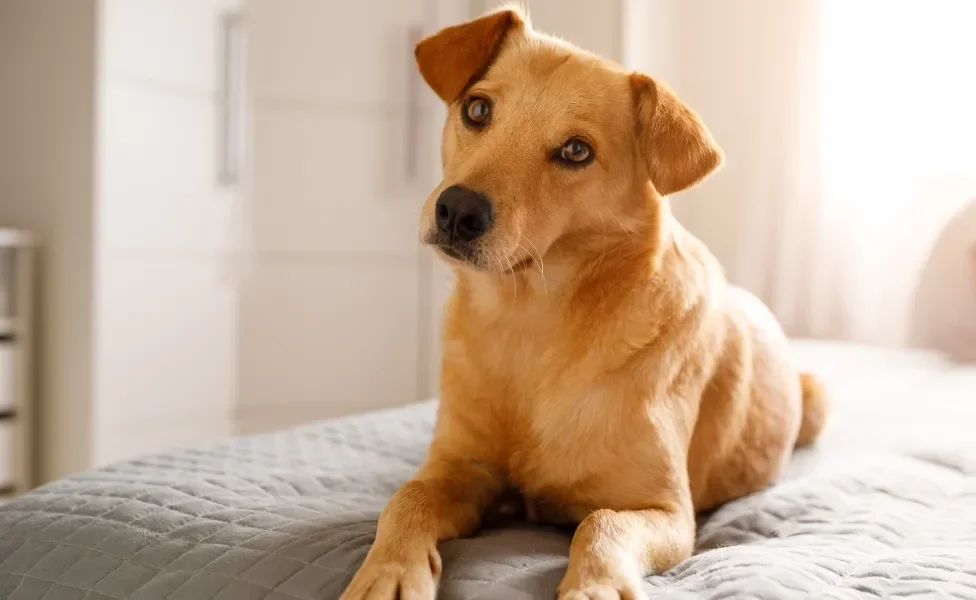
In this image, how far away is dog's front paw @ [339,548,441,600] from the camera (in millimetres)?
1033

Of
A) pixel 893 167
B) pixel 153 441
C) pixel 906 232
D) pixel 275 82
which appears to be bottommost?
pixel 153 441

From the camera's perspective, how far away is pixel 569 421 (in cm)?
142

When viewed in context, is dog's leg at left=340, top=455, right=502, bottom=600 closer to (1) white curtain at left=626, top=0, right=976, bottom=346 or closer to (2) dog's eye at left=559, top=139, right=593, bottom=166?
(2) dog's eye at left=559, top=139, right=593, bottom=166

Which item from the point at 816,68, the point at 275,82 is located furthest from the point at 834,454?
the point at 275,82

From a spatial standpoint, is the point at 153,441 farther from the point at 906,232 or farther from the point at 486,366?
the point at 906,232

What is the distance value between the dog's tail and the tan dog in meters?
0.57

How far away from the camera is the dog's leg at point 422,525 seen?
1.05 m

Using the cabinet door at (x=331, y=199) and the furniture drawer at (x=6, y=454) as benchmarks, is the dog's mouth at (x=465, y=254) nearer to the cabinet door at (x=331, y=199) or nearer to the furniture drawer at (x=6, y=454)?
the furniture drawer at (x=6, y=454)

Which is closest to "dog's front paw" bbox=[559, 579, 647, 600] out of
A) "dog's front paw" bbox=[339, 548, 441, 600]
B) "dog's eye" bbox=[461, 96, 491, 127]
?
"dog's front paw" bbox=[339, 548, 441, 600]

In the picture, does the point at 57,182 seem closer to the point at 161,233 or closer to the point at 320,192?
the point at 161,233

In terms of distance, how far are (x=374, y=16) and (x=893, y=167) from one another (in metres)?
2.34

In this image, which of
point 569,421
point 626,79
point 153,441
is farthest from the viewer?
point 153,441

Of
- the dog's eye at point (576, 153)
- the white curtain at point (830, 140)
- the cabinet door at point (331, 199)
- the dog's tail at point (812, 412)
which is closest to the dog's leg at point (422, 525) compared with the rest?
the dog's eye at point (576, 153)

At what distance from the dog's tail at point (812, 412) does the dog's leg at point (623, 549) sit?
82 centimetres
